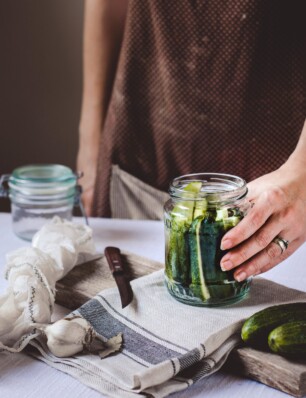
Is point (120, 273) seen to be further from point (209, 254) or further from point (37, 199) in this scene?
point (37, 199)

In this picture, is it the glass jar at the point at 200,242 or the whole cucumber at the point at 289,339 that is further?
the glass jar at the point at 200,242

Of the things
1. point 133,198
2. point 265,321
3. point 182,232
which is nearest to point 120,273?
point 182,232

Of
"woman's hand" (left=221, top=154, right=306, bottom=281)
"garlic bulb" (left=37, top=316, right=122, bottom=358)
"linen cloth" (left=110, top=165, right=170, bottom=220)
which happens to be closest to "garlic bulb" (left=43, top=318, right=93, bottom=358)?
"garlic bulb" (left=37, top=316, right=122, bottom=358)

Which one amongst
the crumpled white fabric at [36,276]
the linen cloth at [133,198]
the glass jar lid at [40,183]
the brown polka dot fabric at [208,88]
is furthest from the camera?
the linen cloth at [133,198]

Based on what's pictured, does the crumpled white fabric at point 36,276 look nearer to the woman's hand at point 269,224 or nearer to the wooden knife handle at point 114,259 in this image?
the wooden knife handle at point 114,259

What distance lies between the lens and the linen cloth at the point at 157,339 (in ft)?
3.00

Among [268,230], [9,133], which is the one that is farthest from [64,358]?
[9,133]

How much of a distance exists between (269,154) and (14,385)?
107cm

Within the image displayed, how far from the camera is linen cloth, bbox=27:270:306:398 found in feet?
3.00

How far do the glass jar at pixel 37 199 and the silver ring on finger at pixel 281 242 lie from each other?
563 mm

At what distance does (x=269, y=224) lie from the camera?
1.13 m

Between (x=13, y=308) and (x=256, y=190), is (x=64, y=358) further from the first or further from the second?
(x=256, y=190)

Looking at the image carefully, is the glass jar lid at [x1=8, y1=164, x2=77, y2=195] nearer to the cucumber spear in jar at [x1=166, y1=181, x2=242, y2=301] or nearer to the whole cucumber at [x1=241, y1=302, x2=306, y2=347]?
the cucumber spear in jar at [x1=166, y1=181, x2=242, y2=301]

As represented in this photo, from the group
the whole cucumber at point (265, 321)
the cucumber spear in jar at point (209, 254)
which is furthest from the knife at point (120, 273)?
the whole cucumber at point (265, 321)
